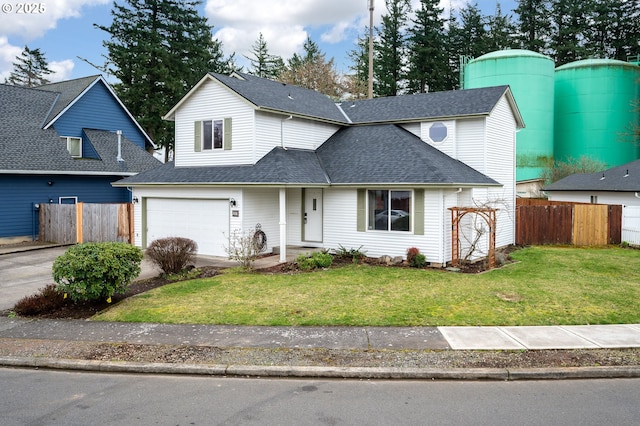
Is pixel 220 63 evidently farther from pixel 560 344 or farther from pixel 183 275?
pixel 560 344

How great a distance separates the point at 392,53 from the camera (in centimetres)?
4750

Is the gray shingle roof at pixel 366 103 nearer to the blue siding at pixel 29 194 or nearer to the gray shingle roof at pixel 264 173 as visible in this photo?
the gray shingle roof at pixel 264 173

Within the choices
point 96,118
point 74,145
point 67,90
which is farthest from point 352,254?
point 67,90

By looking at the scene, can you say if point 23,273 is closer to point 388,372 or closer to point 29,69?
point 388,372

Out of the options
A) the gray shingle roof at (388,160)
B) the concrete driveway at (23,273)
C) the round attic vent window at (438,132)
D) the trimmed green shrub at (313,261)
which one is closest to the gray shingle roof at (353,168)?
the gray shingle roof at (388,160)

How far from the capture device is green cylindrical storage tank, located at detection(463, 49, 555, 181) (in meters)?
33.2

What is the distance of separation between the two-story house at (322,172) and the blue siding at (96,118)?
809 cm

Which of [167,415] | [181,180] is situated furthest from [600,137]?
[167,415]

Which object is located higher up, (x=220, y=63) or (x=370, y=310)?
(x=220, y=63)

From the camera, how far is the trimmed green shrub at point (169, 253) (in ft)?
45.7

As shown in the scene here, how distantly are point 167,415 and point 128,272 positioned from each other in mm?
5676

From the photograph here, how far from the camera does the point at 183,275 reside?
14180mm

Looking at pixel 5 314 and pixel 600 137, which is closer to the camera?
pixel 5 314

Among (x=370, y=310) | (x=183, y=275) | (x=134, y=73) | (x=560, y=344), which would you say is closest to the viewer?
(x=560, y=344)
